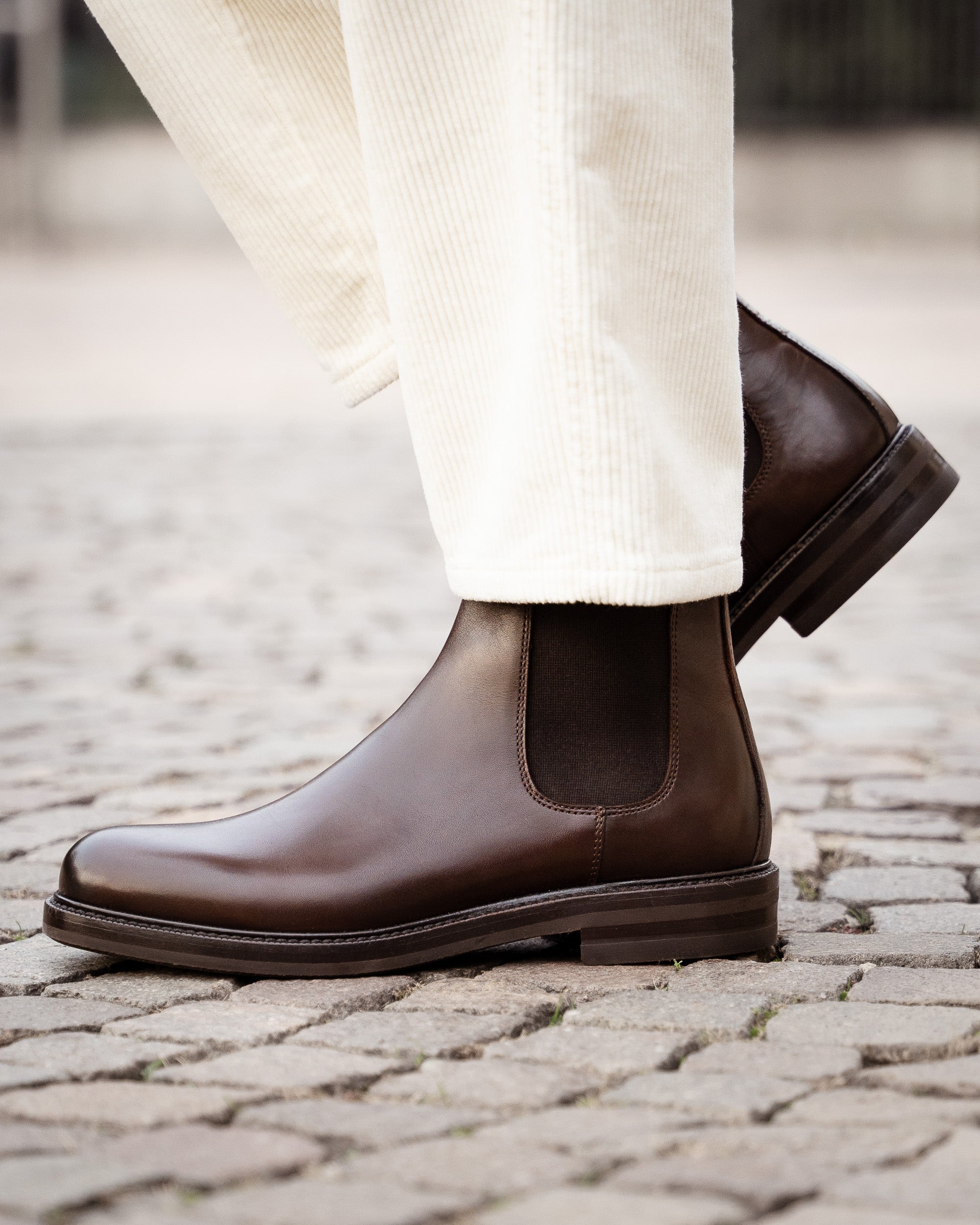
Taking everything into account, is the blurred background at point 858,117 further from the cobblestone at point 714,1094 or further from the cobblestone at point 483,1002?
the cobblestone at point 714,1094

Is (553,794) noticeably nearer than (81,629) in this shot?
Yes

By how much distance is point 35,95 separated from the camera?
77.9 feet

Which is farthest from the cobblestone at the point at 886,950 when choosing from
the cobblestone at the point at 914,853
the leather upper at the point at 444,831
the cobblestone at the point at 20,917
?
the cobblestone at the point at 20,917

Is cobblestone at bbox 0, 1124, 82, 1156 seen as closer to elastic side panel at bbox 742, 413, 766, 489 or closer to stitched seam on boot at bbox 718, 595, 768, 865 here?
stitched seam on boot at bbox 718, 595, 768, 865

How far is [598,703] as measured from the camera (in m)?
1.57

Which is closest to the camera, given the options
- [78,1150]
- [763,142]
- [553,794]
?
[78,1150]

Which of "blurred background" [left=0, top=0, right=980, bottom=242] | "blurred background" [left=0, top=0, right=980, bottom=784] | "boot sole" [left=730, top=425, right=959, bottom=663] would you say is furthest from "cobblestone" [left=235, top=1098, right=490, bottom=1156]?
"blurred background" [left=0, top=0, right=980, bottom=242]

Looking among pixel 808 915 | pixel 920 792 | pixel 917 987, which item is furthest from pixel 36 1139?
pixel 920 792

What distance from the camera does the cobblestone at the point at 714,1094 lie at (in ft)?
3.85

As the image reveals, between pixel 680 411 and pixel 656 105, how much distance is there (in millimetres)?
266

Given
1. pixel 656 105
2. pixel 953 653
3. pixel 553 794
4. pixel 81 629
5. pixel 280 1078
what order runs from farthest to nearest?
pixel 81 629, pixel 953 653, pixel 553 794, pixel 656 105, pixel 280 1078

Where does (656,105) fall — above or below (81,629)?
above

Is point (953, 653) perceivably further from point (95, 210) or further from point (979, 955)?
point (95, 210)

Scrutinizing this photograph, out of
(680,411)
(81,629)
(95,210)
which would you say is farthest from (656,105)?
(95,210)
